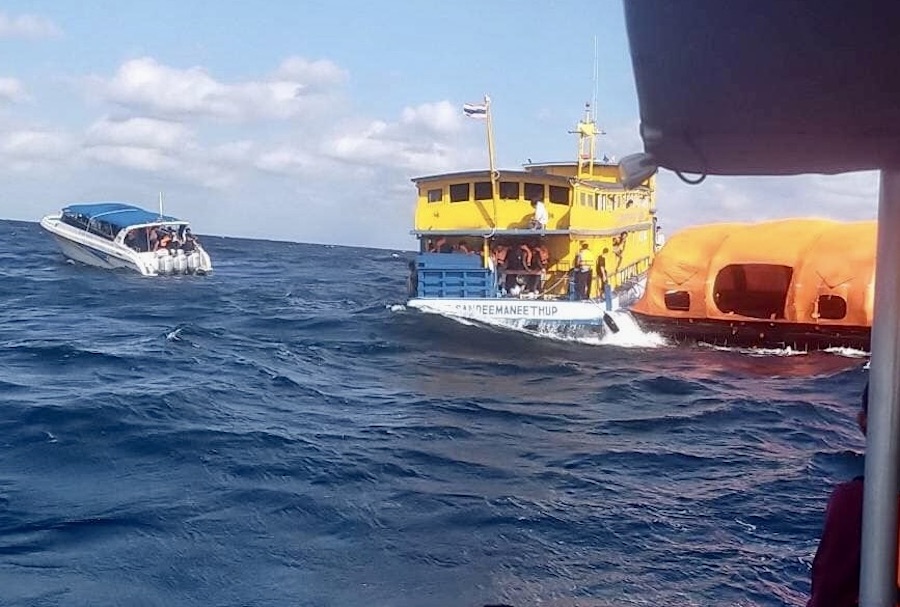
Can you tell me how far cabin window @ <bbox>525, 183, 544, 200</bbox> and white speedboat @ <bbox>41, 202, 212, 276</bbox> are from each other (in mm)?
18461

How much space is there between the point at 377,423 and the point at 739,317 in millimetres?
9723

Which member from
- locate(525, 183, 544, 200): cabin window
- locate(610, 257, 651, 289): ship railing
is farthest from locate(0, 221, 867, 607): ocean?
locate(610, 257, 651, 289): ship railing

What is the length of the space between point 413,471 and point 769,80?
819 centimetres

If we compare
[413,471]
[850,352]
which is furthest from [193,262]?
[413,471]

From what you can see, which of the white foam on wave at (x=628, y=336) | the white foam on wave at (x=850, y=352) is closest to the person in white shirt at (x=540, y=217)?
the white foam on wave at (x=628, y=336)

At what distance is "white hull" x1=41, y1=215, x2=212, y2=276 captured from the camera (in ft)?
119

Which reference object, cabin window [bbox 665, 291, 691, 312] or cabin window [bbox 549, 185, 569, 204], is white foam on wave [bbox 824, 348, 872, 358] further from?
cabin window [bbox 549, 185, 569, 204]

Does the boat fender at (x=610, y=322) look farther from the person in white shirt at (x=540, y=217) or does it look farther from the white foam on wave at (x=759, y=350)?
the person in white shirt at (x=540, y=217)

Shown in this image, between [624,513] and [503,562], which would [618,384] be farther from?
[503,562]

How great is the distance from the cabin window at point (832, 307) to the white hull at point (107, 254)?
25.8 metres

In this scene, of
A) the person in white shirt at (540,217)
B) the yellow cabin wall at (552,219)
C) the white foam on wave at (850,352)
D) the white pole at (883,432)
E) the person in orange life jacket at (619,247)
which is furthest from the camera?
the person in orange life jacket at (619,247)

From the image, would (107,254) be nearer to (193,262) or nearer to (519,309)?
(193,262)

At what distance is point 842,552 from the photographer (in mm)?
2658

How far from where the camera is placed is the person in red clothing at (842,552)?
2.62 metres
